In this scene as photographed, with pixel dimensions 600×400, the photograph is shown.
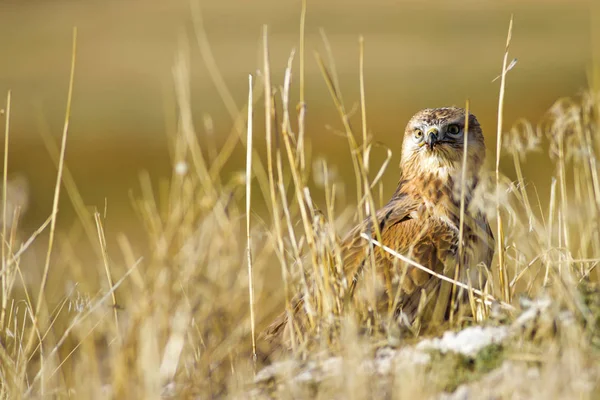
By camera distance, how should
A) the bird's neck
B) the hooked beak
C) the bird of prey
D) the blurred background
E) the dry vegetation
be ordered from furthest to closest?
the blurred background
the hooked beak
the bird's neck
the bird of prey
the dry vegetation

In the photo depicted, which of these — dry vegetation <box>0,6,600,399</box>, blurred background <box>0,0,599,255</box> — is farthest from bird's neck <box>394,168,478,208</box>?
blurred background <box>0,0,599,255</box>

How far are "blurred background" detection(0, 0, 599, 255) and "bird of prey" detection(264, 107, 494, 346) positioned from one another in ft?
22.9

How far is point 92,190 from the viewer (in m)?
19.8

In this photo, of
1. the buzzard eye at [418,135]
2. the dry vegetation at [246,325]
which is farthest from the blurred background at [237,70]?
the dry vegetation at [246,325]

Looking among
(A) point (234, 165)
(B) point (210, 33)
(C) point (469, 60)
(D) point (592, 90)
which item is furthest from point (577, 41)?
(D) point (592, 90)

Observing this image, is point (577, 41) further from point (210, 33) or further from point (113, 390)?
point (113, 390)

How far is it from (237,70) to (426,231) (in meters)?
28.3

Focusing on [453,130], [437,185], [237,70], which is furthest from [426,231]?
[237,70]

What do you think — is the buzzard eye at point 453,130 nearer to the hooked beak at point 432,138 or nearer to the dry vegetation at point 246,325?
the hooked beak at point 432,138

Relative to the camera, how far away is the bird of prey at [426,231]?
419 cm

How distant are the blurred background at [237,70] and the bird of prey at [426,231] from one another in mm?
6994

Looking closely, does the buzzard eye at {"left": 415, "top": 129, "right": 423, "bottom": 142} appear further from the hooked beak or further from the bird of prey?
the hooked beak

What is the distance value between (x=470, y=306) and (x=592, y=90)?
1.46m

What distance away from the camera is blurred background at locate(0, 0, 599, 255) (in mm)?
22031
